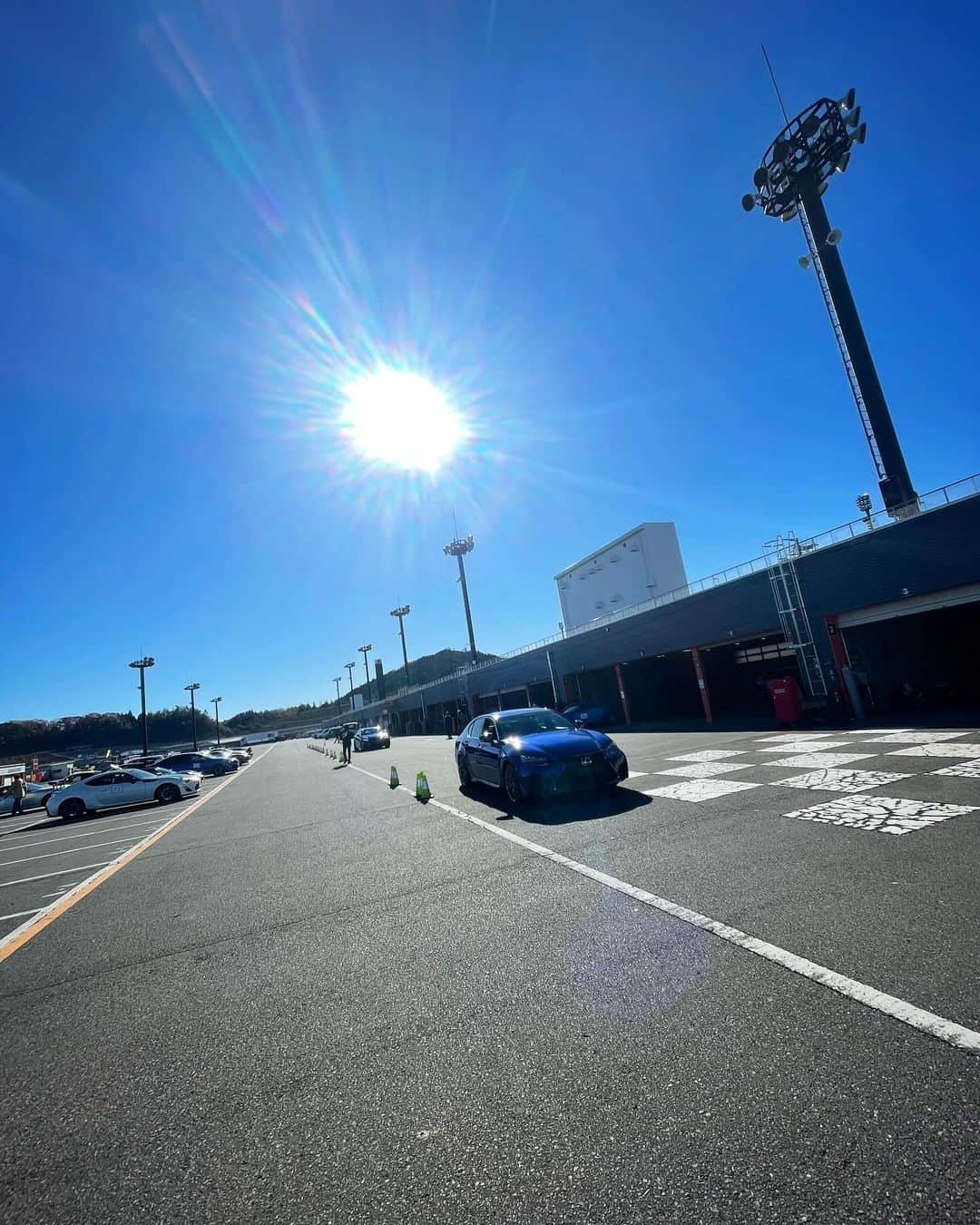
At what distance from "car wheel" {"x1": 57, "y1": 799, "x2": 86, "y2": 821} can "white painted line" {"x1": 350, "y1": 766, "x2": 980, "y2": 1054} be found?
20751 mm

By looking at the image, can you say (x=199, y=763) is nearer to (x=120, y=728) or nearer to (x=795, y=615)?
(x=795, y=615)

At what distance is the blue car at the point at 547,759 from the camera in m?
8.66

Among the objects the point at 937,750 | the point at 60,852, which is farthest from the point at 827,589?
the point at 60,852

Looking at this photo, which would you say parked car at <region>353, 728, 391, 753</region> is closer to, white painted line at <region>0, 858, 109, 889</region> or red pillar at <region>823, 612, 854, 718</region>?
red pillar at <region>823, 612, 854, 718</region>

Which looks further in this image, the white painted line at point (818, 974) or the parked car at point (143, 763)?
the parked car at point (143, 763)

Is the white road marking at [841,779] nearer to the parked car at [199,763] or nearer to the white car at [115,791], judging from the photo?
the white car at [115,791]

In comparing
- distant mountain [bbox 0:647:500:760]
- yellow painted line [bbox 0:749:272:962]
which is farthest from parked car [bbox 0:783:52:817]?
distant mountain [bbox 0:647:500:760]

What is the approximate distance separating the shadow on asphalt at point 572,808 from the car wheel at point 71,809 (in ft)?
56.0

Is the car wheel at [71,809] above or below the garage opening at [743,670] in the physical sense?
below

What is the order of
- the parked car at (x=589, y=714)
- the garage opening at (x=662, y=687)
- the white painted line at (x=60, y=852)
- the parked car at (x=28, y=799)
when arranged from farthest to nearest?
the garage opening at (x=662, y=687), the parked car at (x=589, y=714), the parked car at (x=28, y=799), the white painted line at (x=60, y=852)

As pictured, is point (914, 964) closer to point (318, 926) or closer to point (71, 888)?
point (318, 926)

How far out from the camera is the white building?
43750mm

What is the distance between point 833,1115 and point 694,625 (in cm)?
2438

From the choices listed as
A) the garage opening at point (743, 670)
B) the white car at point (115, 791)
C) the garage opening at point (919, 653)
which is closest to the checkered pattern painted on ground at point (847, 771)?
the garage opening at point (919, 653)
